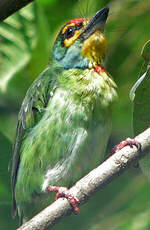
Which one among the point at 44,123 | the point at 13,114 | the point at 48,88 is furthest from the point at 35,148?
the point at 13,114

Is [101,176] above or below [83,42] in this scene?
below

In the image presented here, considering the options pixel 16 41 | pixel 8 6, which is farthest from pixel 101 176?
pixel 16 41

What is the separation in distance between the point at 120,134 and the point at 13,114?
98 centimetres

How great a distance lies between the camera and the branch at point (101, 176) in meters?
2.22

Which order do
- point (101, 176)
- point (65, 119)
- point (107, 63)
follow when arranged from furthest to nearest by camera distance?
1. point (107, 63)
2. point (65, 119)
3. point (101, 176)

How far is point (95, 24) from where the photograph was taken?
3225 mm

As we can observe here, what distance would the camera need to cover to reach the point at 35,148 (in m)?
3.13

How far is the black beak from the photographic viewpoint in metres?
2.97

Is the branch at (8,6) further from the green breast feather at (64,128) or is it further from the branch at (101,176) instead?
the green breast feather at (64,128)

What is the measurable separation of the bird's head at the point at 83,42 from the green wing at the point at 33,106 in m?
0.21

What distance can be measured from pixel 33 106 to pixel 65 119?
0.43 m

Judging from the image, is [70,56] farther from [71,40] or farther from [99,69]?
[99,69]

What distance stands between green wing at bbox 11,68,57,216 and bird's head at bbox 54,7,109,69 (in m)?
0.21

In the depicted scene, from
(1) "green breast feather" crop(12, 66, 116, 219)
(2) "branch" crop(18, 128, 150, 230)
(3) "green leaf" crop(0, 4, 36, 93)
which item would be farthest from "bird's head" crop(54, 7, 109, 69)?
(2) "branch" crop(18, 128, 150, 230)
